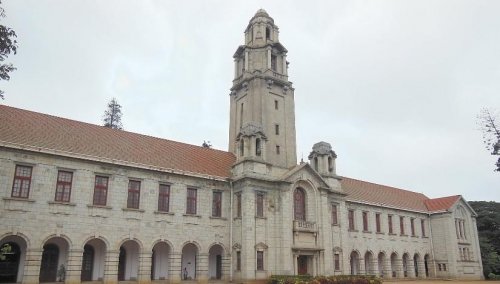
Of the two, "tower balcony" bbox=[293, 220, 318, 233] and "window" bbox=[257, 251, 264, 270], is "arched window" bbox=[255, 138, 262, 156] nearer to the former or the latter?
"tower balcony" bbox=[293, 220, 318, 233]

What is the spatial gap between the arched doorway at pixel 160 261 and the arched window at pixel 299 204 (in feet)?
36.2

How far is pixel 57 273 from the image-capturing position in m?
27.1

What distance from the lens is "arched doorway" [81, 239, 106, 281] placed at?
28.4 m

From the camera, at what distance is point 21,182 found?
25.6m

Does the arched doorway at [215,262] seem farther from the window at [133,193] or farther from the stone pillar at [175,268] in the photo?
the window at [133,193]

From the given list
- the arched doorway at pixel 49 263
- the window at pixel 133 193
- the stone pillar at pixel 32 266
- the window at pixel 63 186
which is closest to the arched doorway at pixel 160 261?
the window at pixel 133 193

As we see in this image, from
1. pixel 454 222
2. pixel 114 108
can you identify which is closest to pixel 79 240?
pixel 114 108

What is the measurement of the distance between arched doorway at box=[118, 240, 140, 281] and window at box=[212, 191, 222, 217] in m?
6.45

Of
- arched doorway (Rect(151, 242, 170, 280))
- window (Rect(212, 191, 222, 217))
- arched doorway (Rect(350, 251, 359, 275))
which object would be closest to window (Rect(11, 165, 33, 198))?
arched doorway (Rect(151, 242, 170, 280))

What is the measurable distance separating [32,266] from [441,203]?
46227mm

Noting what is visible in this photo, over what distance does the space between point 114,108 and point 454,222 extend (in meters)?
47.1

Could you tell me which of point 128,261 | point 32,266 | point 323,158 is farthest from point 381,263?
point 32,266

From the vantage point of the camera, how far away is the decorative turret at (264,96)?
3812 cm

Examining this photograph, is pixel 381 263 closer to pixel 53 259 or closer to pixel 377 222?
pixel 377 222
